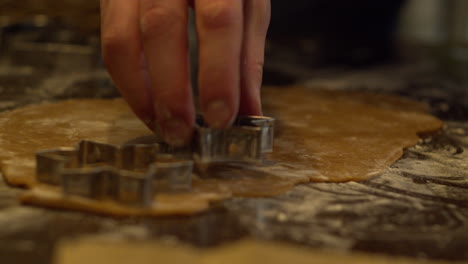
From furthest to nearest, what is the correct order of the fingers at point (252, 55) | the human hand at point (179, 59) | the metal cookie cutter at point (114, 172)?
the fingers at point (252, 55)
the human hand at point (179, 59)
the metal cookie cutter at point (114, 172)

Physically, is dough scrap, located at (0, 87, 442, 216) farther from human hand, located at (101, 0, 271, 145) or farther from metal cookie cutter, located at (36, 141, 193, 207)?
human hand, located at (101, 0, 271, 145)

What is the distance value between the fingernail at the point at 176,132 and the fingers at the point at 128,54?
0.09m

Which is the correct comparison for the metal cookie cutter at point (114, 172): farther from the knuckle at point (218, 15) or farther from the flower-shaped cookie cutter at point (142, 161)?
the knuckle at point (218, 15)

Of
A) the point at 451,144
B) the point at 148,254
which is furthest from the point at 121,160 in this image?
the point at 451,144

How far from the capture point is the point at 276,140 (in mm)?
1384

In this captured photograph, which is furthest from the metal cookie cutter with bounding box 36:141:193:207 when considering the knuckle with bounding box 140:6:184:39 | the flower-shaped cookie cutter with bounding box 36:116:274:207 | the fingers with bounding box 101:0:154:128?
the knuckle with bounding box 140:6:184:39

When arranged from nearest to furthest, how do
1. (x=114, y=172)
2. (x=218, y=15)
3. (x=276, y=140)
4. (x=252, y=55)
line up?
(x=114, y=172)
(x=218, y=15)
(x=252, y=55)
(x=276, y=140)

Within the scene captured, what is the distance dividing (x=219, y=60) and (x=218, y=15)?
3.7 inches

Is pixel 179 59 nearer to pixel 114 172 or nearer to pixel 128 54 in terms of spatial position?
pixel 128 54

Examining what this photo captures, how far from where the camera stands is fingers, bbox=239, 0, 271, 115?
44.8 inches

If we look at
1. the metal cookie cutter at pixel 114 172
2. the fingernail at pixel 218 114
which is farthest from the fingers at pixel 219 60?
the metal cookie cutter at pixel 114 172

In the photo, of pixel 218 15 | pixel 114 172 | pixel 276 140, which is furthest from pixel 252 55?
pixel 114 172

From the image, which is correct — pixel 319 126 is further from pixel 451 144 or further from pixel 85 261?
pixel 85 261

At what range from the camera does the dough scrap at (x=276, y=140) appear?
970mm
